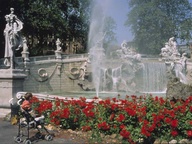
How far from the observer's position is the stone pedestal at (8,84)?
34.5 feet

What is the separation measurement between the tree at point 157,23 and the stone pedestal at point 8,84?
32750 millimetres

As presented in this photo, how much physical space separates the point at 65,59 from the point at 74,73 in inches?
64.9

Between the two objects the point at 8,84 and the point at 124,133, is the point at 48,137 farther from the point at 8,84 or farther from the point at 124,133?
the point at 8,84

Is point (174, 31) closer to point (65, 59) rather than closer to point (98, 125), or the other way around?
point (65, 59)

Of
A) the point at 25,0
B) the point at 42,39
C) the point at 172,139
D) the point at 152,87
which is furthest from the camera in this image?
the point at 42,39

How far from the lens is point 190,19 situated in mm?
43594

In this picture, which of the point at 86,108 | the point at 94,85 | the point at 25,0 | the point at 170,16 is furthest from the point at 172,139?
the point at 170,16

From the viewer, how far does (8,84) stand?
10.6m

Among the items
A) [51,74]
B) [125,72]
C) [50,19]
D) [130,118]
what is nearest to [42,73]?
[51,74]

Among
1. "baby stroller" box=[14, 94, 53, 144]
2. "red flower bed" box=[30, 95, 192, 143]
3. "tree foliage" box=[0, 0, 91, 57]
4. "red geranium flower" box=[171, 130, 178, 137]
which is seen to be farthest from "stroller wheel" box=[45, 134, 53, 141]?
"tree foliage" box=[0, 0, 91, 57]

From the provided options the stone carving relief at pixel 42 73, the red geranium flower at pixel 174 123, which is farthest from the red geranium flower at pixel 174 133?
the stone carving relief at pixel 42 73

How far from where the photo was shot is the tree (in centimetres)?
4178

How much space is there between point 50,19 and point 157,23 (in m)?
14.7

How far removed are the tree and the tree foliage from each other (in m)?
6.80
